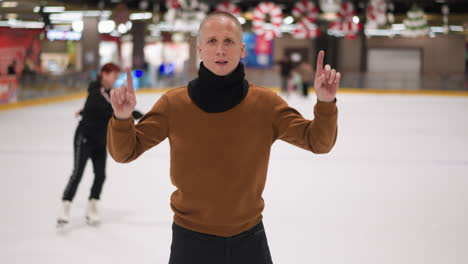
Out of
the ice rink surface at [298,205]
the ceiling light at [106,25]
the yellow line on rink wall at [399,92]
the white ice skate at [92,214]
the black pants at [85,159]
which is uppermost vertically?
the ceiling light at [106,25]

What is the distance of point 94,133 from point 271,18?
928cm

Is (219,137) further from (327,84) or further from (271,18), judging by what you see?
(271,18)

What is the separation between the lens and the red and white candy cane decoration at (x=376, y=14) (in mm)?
12492

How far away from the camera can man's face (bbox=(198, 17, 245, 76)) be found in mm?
1504

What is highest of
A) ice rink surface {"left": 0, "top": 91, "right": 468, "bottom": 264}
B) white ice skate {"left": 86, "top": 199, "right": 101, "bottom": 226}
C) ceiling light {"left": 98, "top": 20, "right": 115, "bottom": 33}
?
ceiling light {"left": 98, "top": 20, "right": 115, "bottom": 33}

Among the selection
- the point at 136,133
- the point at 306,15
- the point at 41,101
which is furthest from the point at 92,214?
the point at 41,101

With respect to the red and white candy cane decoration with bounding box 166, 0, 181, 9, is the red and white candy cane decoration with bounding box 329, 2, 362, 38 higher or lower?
lower

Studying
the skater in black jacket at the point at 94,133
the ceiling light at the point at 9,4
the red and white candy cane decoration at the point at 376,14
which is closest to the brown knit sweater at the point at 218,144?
the skater in black jacket at the point at 94,133

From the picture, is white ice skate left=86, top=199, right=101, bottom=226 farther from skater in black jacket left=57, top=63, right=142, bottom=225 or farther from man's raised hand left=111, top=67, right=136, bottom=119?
man's raised hand left=111, top=67, right=136, bottom=119

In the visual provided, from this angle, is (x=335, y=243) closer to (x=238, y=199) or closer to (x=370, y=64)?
(x=238, y=199)

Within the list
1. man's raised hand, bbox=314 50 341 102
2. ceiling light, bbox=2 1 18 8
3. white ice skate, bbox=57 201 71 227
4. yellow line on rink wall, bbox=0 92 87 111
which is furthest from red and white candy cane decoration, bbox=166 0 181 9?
man's raised hand, bbox=314 50 341 102

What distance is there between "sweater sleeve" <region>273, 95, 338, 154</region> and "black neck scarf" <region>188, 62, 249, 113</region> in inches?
4.7

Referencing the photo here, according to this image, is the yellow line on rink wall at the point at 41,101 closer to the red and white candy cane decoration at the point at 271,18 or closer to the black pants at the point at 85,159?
the red and white candy cane decoration at the point at 271,18

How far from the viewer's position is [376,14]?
494 inches
